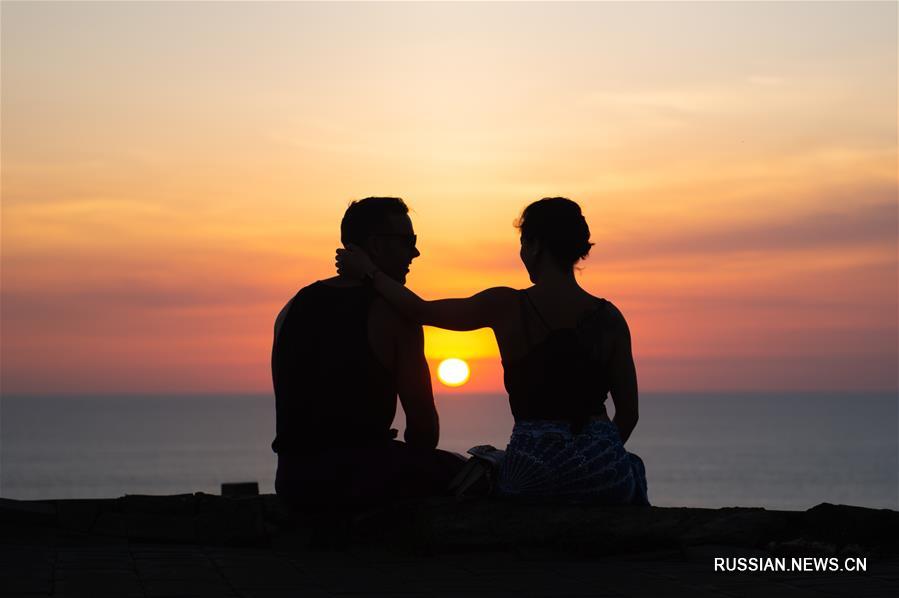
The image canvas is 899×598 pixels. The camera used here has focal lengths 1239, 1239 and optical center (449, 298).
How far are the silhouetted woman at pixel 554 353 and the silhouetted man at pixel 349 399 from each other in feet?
0.83

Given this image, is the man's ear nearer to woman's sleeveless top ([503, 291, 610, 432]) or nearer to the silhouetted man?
the silhouetted man

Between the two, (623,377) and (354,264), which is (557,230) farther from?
(354,264)

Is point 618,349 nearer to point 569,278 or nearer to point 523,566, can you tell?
point 569,278

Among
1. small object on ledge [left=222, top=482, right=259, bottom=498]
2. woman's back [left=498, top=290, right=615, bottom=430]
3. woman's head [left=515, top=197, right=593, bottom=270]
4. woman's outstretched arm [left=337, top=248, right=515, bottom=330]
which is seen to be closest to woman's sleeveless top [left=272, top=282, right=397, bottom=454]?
woman's outstretched arm [left=337, top=248, right=515, bottom=330]

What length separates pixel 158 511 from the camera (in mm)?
8570

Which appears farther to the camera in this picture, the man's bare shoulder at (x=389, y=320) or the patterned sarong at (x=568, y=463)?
the man's bare shoulder at (x=389, y=320)

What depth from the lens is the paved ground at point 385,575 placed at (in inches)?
206

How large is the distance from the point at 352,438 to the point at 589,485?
4.32ft

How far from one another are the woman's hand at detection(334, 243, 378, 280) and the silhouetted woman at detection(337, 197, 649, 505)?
0.81 feet

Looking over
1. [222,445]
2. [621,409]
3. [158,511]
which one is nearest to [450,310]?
[621,409]

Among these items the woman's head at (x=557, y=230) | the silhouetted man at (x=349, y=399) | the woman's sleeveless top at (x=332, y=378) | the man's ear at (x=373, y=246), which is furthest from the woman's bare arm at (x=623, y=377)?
the man's ear at (x=373, y=246)

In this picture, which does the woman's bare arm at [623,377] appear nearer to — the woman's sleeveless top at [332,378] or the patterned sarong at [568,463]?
the patterned sarong at [568,463]

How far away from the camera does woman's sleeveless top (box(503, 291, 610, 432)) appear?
6535 millimetres

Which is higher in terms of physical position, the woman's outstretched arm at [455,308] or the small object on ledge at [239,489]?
the woman's outstretched arm at [455,308]
